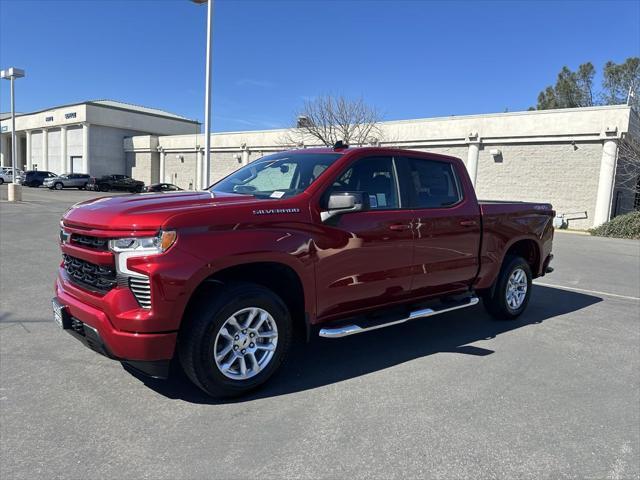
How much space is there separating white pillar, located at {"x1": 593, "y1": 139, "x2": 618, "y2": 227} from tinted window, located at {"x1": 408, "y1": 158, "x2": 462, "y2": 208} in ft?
66.4

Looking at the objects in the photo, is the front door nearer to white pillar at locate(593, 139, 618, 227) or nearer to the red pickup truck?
the red pickup truck

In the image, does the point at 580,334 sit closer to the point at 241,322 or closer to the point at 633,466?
the point at 633,466

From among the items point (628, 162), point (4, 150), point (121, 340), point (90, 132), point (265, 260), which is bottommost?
point (121, 340)

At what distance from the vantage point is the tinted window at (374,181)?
4492mm

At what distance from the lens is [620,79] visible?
39844 mm

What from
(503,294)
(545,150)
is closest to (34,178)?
(545,150)

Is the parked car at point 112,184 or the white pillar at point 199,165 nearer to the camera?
the white pillar at point 199,165

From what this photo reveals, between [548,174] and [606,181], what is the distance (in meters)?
2.62

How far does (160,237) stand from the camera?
10.8ft

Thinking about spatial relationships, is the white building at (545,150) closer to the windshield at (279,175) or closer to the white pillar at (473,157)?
the white pillar at (473,157)

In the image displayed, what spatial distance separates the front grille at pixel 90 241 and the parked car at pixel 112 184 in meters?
44.4

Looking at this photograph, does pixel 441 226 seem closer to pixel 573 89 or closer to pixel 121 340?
pixel 121 340

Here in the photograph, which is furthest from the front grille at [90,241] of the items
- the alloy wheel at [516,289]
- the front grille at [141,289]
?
the alloy wheel at [516,289]

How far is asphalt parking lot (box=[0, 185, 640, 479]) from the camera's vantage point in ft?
9.71
